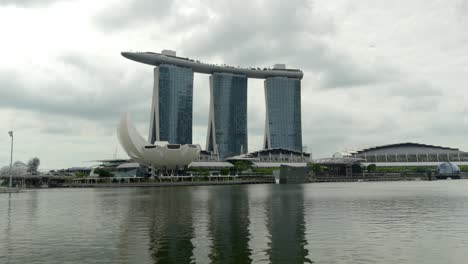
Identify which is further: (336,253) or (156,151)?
(156,151)

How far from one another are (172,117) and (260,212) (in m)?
156

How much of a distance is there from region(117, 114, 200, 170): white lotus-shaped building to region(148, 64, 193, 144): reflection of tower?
53.2m

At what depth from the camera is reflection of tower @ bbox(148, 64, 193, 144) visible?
186 meters

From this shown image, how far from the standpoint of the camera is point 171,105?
18925 centimetres

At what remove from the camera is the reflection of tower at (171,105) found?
611ft

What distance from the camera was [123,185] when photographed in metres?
116

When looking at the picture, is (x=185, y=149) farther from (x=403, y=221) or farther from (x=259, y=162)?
(x=403, y=221)

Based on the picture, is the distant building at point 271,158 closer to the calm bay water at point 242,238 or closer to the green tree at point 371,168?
the green tree at point 371,168

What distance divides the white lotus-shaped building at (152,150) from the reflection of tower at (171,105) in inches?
2095

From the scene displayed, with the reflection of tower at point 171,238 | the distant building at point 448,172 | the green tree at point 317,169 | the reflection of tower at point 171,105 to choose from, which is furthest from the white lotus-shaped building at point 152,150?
the distant building at point 448,172

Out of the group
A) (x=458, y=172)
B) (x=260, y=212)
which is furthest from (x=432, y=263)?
(x=458, y=172)

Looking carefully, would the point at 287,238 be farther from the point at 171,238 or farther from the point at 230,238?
the point at 171,238

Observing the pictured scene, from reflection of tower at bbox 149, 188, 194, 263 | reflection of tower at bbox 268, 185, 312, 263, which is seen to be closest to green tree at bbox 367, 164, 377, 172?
reflection of tower at bbox 268, 185, 312, 263

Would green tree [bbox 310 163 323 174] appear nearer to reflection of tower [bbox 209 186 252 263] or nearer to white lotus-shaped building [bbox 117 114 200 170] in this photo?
white lotus-shaped building [bbox 117 114 200 170]
